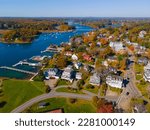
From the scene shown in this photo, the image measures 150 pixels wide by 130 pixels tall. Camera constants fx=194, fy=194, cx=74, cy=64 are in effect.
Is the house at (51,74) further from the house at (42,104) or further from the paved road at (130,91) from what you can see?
the paved road at (130,91)

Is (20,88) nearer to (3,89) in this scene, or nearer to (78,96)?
(3,89)

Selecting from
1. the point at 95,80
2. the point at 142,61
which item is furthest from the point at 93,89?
the point at 142,61

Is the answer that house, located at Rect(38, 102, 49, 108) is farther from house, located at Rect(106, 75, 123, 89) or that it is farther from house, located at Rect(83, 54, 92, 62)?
house, located at Rect(83, 54, 92, 62)

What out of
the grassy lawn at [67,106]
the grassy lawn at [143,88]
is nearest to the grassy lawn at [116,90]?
the grassy lawn at [143,88]

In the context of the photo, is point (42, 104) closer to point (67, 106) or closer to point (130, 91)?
point (67, 106)

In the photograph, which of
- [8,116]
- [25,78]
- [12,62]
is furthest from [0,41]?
[8,116]

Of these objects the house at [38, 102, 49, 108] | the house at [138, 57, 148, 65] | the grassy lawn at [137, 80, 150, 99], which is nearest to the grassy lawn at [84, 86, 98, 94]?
the grassy lawn at [137, 80, 150, 99]
